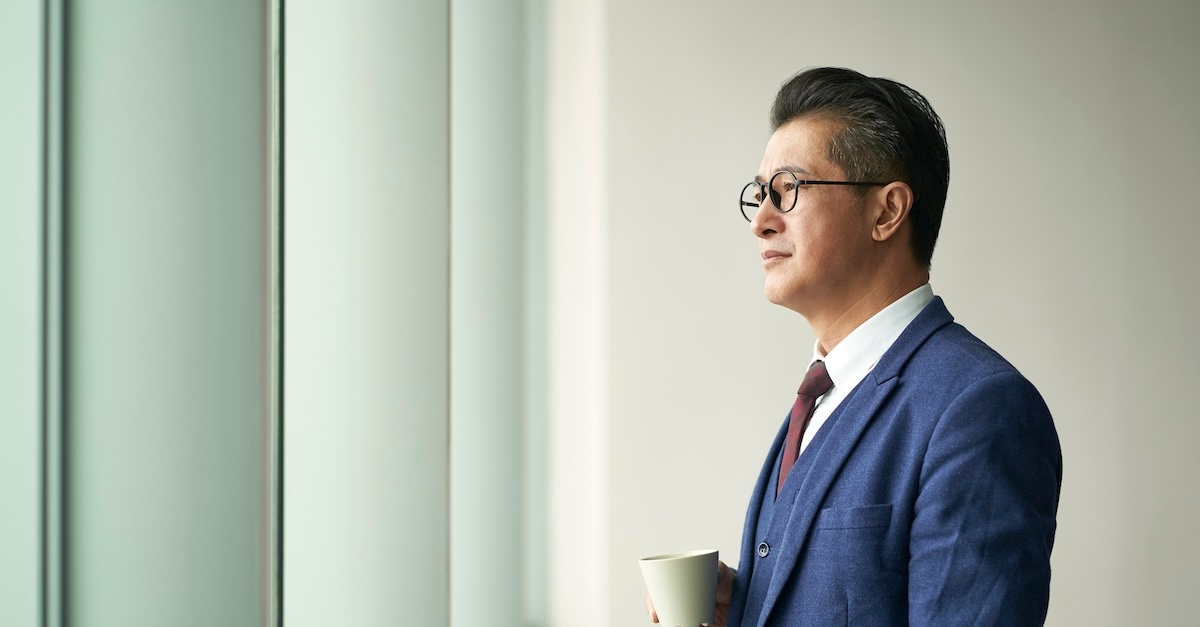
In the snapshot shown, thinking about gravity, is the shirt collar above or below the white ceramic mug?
above

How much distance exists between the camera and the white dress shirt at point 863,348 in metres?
1.21

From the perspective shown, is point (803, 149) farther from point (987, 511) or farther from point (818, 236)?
point (987, 511)

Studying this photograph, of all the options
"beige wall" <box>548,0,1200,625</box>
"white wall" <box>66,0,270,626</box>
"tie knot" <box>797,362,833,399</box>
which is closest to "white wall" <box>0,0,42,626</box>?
"white wall" <box>66,0,270,626</box>

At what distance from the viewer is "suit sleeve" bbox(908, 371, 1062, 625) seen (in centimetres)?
92

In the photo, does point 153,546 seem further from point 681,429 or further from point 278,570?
point 681,429

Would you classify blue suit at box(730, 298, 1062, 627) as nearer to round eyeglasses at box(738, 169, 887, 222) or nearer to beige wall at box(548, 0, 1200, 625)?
round eyeglasses at box(738, 169, 887, 222)

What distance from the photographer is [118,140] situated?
0.50m

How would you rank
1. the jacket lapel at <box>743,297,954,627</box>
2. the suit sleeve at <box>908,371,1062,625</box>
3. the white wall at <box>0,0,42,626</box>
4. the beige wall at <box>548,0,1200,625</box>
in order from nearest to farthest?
the white wall at <box>0,0,42,626</box>
the suit sleeve at <box>908,371,1062,625</box>
the jacket lapel at <box>743,297,954,627</box>
the beige wall at <box>548,0,1200,625</box>

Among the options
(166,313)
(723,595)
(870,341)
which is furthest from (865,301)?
(166,313)

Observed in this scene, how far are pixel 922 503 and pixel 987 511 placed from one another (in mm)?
72

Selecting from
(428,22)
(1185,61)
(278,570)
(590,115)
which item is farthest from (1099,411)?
(278,570)

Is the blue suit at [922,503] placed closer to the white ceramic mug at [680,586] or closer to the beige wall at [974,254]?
the white ceramic mug at [680,586]

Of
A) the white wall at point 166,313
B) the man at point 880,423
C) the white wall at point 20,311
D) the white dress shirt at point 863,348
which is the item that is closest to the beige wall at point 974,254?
the man at point 880,423

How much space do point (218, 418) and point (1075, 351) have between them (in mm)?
2767
